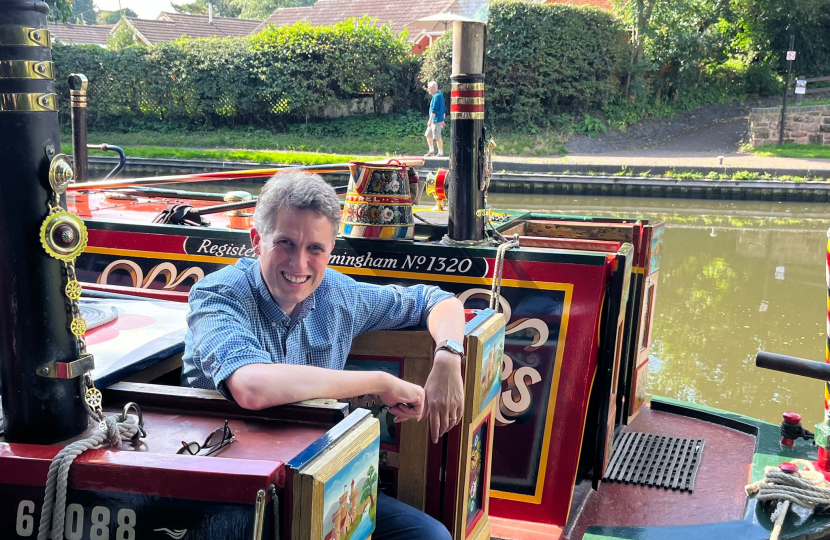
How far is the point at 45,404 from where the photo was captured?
1.53m

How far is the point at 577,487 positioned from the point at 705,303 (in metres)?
4.84

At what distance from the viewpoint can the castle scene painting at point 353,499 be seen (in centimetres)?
146

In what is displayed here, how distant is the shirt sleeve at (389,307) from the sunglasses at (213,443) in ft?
2.12

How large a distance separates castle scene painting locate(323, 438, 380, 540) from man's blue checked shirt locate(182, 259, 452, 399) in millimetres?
311

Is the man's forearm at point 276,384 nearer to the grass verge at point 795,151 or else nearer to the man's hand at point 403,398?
the man's hand at point 403,398

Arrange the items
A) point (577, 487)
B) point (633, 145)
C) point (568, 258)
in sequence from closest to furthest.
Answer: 1. point (568, 258)
2. point (577, 487)
3. point (633, 145)

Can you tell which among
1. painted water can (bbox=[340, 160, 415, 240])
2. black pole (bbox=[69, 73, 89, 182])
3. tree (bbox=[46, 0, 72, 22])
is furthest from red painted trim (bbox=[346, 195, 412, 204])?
tree (bbox=[46, 0, 72, 22])

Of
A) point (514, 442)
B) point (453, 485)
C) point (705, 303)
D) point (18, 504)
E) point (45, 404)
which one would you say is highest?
point (45, 404)

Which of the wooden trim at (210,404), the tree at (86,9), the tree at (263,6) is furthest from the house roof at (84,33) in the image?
the wooden trim at (210,404)

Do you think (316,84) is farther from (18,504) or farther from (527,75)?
(18,504)

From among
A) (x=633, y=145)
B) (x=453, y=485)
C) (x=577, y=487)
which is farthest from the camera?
(x=633, y=145)

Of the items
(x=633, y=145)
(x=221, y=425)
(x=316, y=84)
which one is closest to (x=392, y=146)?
(x=316, y=84)

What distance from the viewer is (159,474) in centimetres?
140

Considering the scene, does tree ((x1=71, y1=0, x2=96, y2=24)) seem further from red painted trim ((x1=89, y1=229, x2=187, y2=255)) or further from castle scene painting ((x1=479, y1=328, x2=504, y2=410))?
castle scene painting ((x1=479, y1=328, x2=504, y2=410))
